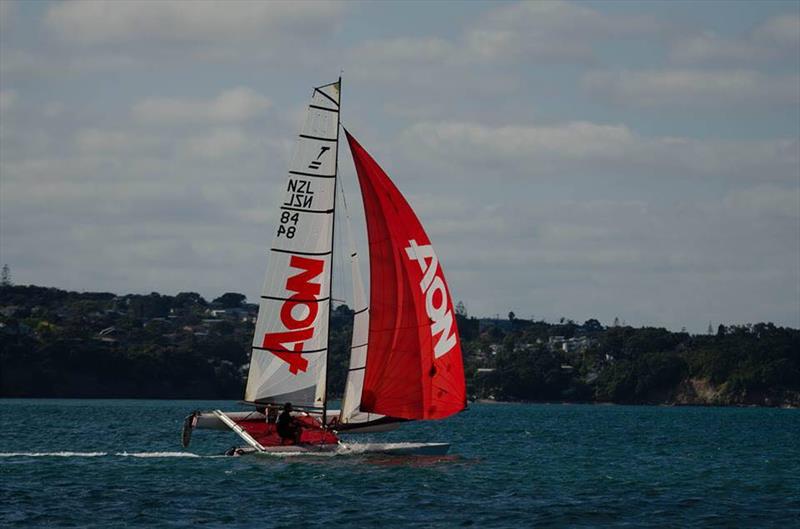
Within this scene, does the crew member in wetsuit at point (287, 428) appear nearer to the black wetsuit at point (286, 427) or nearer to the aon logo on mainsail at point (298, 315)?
the black wetsuit at point (286, 427)

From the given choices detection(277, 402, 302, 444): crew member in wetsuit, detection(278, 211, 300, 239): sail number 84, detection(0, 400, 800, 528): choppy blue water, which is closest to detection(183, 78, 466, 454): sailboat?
detection(278, 211, 300, 239): sail number 84

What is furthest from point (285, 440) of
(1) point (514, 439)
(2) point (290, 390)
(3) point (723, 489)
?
(1) point (514, 439)

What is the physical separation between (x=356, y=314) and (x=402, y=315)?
138 centimetres

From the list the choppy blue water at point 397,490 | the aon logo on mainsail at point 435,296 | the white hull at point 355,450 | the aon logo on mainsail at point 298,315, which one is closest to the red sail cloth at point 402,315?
the aon logo on mainsail at point 435,296

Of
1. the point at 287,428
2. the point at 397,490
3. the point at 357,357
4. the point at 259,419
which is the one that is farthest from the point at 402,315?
the point at 397,490

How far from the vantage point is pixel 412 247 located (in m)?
43.2

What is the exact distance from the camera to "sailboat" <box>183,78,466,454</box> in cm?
4306

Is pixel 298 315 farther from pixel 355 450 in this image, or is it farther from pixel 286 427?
pixel 355 450

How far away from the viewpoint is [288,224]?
43000 mm

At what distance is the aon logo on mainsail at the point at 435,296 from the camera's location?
4322 cm

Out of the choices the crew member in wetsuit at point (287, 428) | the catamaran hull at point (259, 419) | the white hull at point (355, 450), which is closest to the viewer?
the white hull at point (355, 450)

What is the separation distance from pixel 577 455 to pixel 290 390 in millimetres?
17434

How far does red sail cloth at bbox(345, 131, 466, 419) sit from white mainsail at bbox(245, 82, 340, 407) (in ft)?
4.04

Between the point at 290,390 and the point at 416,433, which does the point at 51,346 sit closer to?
the point at 416,433
